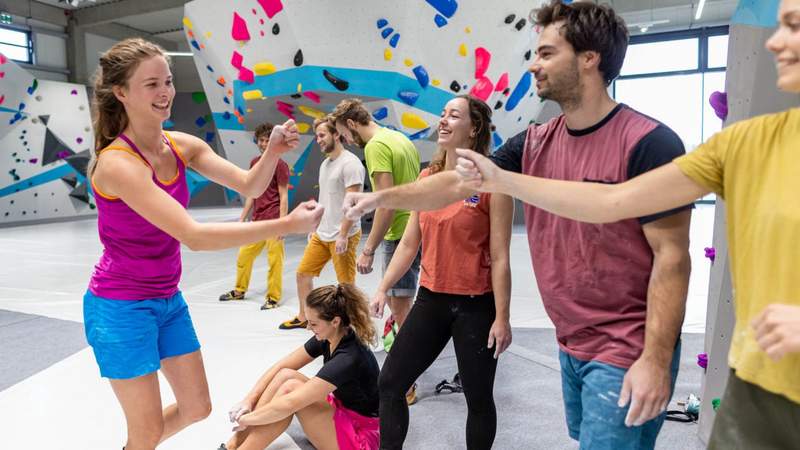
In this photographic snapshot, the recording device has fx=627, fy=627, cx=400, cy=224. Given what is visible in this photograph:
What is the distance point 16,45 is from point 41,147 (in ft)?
8.77

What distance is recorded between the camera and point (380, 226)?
3.42 metres

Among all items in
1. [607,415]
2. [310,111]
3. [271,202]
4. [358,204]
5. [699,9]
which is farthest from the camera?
[699,9]

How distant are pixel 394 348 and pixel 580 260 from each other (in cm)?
93

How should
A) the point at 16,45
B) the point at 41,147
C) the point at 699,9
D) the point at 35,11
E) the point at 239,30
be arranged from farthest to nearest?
the point at 35,11
the point at 16,45
the point at 41,147
the point at 699,9
the point at 239,30

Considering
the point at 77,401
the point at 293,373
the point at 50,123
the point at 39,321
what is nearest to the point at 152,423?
the point at 293,373

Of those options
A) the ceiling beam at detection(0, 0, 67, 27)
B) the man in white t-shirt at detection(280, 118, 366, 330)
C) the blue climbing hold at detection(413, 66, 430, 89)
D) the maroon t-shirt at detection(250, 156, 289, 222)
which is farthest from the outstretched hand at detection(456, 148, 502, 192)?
the ceiling beam at detection(0, 0, 67, 27)

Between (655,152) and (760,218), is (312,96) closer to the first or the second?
(655,152)

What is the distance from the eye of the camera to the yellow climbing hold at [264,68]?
27.4ft

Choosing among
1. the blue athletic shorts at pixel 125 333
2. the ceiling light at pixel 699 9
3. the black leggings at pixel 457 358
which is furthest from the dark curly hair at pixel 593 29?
the ceiling light at pixel 699 9

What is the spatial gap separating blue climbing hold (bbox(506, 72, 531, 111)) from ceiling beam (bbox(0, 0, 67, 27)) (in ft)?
40.0

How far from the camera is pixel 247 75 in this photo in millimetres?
8648

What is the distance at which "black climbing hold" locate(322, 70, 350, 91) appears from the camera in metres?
7.95

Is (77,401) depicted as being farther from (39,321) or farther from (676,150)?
(676,150)

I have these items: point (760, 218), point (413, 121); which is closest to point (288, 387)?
point (760, 218)
